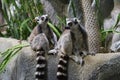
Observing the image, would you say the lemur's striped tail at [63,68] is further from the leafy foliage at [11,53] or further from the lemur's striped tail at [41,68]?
the leafy foliage at [11,53]

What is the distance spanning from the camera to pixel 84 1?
→ 19.9ft

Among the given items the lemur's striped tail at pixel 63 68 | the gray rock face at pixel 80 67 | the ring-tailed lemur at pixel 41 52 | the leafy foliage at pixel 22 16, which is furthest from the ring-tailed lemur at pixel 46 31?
the leafy foliage at pixel 22 16

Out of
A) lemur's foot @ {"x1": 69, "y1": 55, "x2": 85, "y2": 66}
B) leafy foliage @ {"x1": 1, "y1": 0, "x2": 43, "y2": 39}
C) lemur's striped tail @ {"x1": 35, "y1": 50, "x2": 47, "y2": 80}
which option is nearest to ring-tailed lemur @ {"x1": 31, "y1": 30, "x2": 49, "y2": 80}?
lemur's striped tail @ {"x1": 35, "y1": 50, "x2": 47, "y2": 80}

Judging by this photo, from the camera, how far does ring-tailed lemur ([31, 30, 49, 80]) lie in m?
5.01

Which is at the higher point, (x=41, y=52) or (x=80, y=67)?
(x=41, y=52)

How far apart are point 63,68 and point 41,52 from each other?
49 centimetres

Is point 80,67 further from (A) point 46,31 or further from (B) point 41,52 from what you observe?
(A) point 46,31

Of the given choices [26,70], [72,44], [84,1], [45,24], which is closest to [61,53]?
[72,44]

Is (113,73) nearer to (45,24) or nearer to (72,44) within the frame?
(72,44)

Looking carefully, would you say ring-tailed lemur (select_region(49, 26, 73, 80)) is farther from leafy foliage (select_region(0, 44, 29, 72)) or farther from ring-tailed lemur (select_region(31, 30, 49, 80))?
leafy foliage (select_region(0, 44, 29, 72))

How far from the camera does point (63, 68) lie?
Result: 189 inches

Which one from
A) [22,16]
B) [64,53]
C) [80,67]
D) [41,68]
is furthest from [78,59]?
[22,16]

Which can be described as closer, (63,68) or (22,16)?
(63,68)

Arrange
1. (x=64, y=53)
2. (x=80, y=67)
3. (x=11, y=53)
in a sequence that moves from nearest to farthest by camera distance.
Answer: (x=80, y=67) → (x=64, y=53) → (x=11, y=53)
